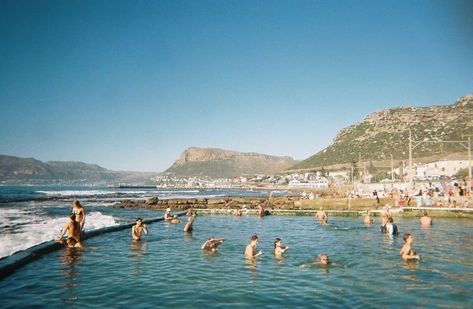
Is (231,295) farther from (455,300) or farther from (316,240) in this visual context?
(316,240)

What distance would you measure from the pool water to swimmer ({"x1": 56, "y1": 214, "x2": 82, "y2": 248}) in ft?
2.41

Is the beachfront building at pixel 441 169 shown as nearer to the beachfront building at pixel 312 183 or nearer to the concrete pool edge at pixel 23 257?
the beachfront building at pixel 312 183

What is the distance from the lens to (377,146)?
146 metres

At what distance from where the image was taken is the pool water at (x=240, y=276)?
32.5 ft

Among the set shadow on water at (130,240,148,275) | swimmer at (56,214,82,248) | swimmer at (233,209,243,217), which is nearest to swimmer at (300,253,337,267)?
shadow on water at (130,240,148,275)

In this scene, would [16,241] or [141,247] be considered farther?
[16,241]

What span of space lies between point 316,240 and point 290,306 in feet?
39.5

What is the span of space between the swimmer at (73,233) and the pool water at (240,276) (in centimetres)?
73

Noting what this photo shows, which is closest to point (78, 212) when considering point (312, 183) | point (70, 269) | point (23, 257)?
point (23, 257)

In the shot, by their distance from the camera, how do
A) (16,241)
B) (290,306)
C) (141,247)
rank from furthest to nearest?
1. (16,241)
2. (141,247)
3. (290,306)

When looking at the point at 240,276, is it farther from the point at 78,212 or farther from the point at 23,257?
the point at 78,212

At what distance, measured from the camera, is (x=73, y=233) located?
17000mm

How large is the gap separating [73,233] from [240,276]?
850cm

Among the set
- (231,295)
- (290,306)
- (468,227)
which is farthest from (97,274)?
(468,227)
